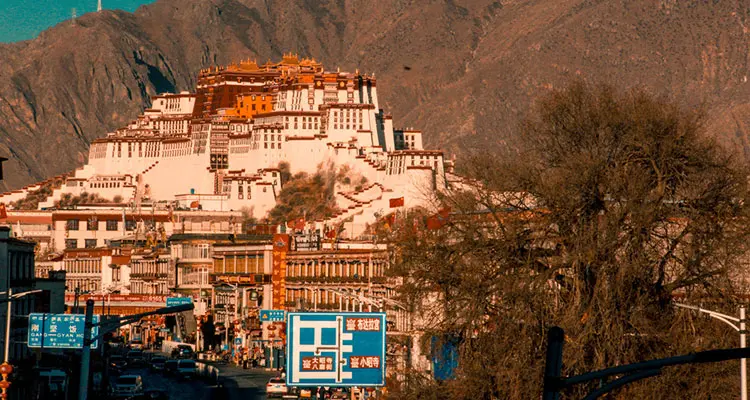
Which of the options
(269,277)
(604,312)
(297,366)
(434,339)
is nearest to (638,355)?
(604,312)

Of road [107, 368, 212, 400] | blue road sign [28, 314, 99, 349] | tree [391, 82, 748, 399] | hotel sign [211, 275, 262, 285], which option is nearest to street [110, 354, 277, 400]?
road [107, 368, 212, 400]

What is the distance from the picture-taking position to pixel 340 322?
59219 mm

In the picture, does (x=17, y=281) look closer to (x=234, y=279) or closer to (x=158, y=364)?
(x=158, y=364)

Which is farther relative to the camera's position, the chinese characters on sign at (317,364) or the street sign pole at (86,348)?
the chinese characters on sign at (317,364)

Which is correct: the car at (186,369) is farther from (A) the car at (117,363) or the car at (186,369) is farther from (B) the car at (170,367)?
(A) the car at (117,363)

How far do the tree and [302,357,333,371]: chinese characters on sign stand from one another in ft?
11.1

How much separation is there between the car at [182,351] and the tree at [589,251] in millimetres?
97508

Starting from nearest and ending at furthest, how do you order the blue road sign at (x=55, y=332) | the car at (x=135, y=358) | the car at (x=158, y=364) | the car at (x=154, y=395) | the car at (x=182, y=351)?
the blue road sign at (x=55, y=332)
the car at (x=154, y=395)
the car at (x=158, y=364)
the car at (x=135, y=358)
the car at (x=182, y=351)

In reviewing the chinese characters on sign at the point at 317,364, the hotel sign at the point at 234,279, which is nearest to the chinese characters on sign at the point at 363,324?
the chinese characters on sign at the point at 317,364

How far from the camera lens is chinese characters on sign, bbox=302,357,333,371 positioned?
5888cm

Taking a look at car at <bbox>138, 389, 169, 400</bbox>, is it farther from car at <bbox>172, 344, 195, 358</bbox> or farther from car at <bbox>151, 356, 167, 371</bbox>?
car at <bbox>172, 344, 195, 358</bbox>

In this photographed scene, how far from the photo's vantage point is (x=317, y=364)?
58.9m

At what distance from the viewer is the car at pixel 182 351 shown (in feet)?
513

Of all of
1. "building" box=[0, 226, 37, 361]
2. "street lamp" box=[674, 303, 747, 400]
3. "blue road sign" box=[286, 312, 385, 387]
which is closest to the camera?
"street lamp" box=[674, 303, 747, 400]
